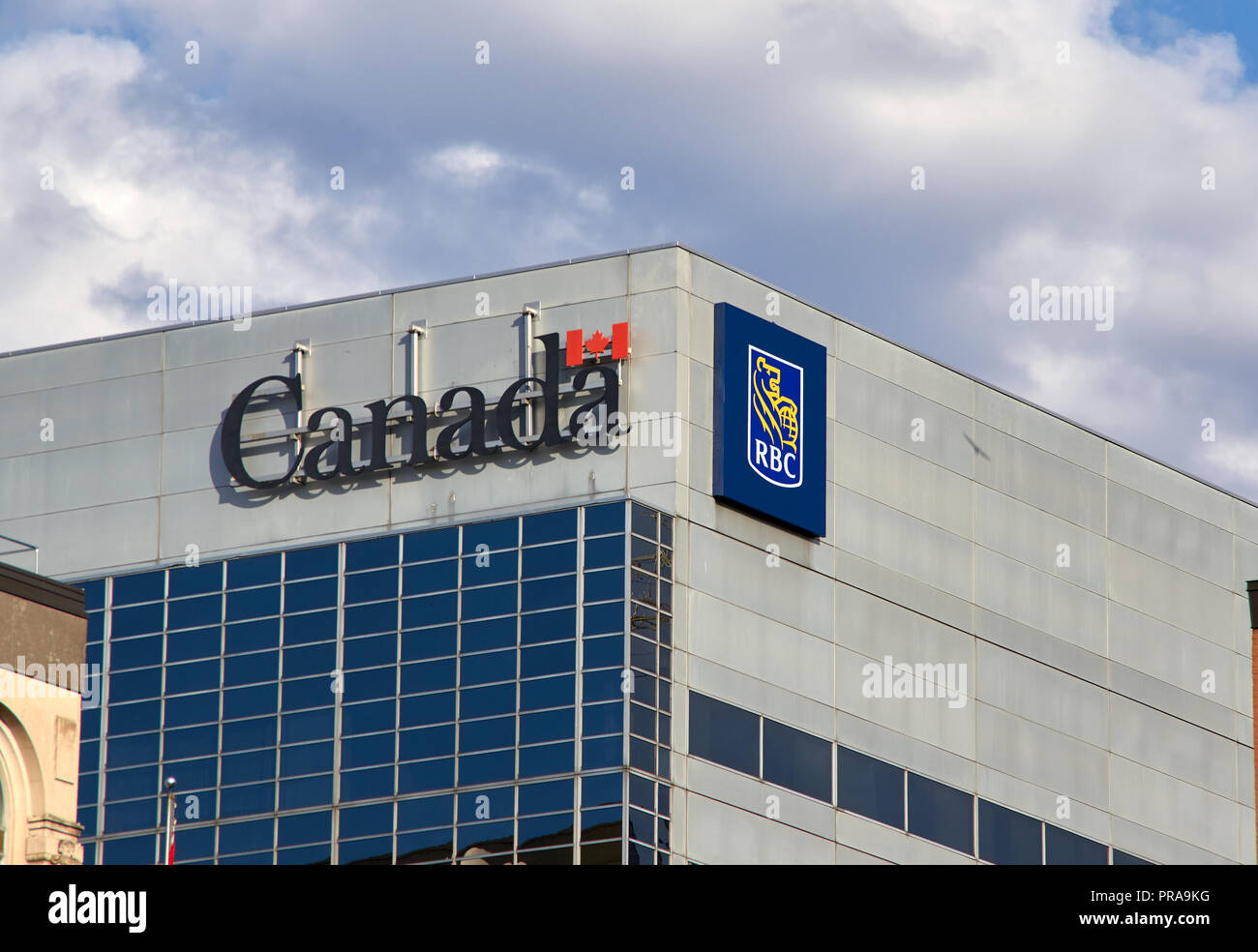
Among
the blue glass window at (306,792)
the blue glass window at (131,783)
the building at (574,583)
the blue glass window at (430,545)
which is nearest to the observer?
the building at (574,583)

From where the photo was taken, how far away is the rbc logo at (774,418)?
65812 millimetres

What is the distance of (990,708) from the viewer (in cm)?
7156

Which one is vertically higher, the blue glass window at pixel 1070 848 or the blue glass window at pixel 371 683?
the blue glass window at pixel 371 683

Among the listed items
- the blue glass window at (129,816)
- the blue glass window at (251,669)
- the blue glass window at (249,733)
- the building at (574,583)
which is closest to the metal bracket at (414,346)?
the building at (574,583)

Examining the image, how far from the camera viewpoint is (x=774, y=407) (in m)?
66.4

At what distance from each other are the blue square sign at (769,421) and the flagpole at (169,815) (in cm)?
1574

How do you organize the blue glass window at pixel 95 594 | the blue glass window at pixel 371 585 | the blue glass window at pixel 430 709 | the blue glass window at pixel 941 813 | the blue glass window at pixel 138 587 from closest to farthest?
the blue glass window at pixel 430 709 < the blue glass window at pixel 371 585 < the blue glass window at pixel 941 813 < the blue glass window at pixel 138 587 < the blue glass window at pixel 95 594

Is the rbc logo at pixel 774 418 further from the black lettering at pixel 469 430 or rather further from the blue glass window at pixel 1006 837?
the blue glass window at pixel 1006 837

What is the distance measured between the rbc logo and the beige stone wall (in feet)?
91.6

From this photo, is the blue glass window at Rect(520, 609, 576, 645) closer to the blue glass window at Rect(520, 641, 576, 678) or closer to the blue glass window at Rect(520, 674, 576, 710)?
the blue glass window at Rect(520, 641, 576, 678)

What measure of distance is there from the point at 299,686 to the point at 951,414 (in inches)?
774

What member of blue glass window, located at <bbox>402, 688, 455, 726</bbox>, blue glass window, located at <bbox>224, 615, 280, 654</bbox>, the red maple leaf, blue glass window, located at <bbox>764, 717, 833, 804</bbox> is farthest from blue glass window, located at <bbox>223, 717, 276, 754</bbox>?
blue glass window, located at <bbox>764, 717, 833, 804</bbox>

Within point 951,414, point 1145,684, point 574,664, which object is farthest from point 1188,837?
point 574,664
